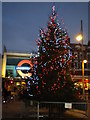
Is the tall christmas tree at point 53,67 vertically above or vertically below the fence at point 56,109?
above

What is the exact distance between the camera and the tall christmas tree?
11.2m

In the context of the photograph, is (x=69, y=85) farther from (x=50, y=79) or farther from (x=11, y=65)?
(x=11, y=65)

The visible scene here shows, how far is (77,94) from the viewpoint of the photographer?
38.1 feet

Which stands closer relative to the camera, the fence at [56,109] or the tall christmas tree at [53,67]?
the fence at [56,109]

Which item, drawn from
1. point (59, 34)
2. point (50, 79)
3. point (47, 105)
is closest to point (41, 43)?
point (59, 34)

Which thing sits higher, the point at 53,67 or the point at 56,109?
the point at 53,67

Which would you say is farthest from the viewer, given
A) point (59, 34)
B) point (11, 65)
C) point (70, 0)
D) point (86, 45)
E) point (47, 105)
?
point (11, 65)

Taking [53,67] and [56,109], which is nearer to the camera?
[56,109]

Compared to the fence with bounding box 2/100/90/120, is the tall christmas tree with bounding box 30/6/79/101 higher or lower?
higher

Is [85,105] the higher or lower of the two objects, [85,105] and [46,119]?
the higher

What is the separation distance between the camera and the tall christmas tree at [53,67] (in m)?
11.2

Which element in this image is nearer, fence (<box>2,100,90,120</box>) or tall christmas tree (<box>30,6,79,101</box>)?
fence (<box>2,100,90,120</box>)

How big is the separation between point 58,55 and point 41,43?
1.27m

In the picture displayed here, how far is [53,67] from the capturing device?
37.7 feet
